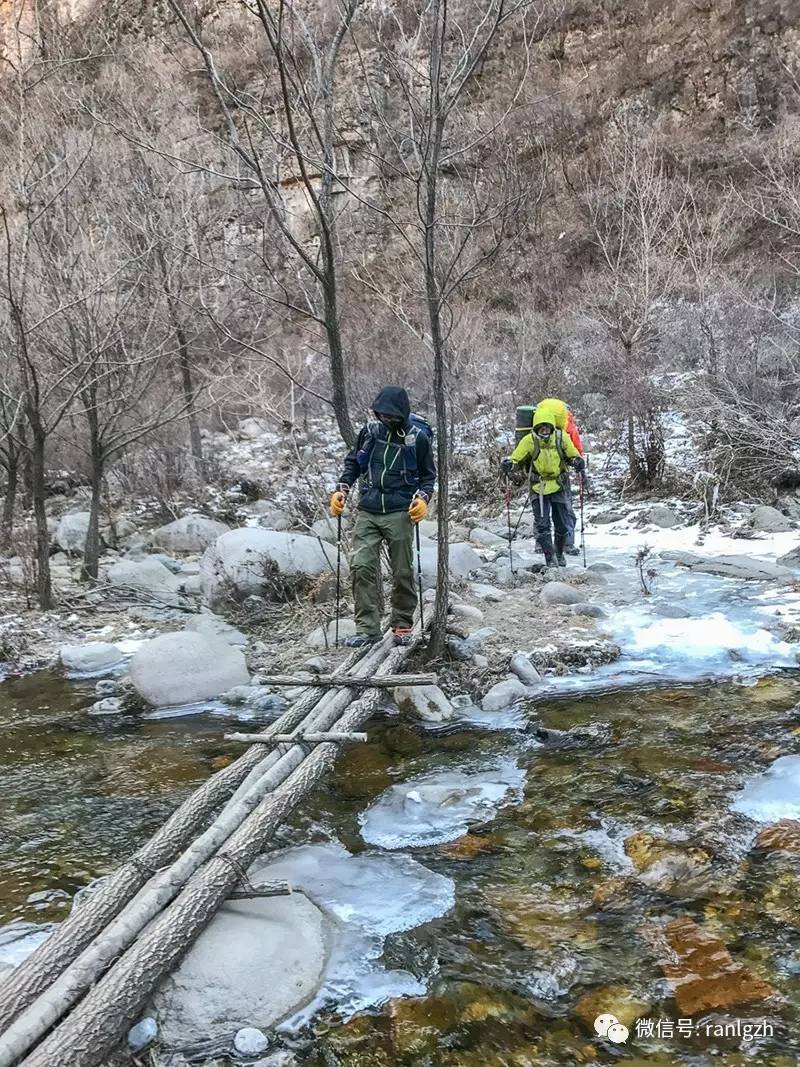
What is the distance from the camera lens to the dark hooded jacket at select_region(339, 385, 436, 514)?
19.3 feet

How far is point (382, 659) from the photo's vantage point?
579 cm

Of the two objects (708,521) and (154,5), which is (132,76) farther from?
(154,5)

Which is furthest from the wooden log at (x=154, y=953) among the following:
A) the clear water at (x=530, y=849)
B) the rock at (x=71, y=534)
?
the rock at (x=71, y=534)

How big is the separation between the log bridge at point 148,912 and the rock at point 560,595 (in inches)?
141

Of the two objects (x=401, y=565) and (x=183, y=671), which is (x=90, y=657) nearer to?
(x=183, y=671)

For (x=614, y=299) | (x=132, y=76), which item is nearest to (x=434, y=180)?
(x=614, y=299)

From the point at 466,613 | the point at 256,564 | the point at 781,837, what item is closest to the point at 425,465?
the point at 466,613

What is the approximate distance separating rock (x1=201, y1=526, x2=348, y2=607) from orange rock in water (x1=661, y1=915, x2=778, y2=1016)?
5.10 metres

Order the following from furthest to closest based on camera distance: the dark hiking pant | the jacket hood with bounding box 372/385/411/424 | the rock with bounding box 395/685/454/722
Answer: the dark hiking pant, the jacket hood with bounding box 372/385/411/424, the rock with bounding box 395/685/454/722

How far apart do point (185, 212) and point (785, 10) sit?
64.9 ft

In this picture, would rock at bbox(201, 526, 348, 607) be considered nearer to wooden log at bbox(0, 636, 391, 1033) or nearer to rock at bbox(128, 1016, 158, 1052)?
wooden log at bbox(0, 636, 391, 1033)

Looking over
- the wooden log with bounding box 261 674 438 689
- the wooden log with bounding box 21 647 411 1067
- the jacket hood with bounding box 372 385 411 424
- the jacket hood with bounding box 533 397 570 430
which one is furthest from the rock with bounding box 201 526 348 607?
Result: the wooden log with bounding box 21 647 411 1067

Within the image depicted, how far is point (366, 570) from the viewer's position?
6035 mm

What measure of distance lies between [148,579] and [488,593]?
4.32m
